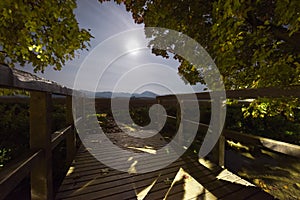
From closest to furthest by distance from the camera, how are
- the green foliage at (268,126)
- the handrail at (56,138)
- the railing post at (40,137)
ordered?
the railing post at (40,137)
the handrail at (56,138)
the green foliage at (268,126)

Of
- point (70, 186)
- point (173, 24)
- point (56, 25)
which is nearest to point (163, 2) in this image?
point (173, 24)

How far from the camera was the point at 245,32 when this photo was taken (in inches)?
89.0

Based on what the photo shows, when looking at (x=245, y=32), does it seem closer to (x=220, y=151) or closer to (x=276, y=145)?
(x=276, y=145)

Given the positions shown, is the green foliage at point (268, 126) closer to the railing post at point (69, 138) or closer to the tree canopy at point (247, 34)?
the tree canopy at point (247, 34)

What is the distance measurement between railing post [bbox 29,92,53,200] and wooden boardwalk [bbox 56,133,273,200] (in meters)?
0.64

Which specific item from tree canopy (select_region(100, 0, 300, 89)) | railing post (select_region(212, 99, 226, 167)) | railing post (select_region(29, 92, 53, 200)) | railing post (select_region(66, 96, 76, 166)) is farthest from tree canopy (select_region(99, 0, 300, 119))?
railing post (select_region(66, 96, 76, 166))

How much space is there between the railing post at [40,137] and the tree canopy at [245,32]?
2.16 m

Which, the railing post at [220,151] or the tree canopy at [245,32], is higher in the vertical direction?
the tree canopy at [245,32]

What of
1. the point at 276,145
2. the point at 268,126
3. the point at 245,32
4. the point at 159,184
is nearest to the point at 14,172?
the point at 159,184

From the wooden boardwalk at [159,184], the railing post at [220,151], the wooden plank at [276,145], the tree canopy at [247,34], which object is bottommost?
the wooden boardwalk at [159,184]

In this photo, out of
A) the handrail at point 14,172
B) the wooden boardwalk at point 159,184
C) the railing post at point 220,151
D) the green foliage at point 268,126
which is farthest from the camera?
the green foliage at point 268,126

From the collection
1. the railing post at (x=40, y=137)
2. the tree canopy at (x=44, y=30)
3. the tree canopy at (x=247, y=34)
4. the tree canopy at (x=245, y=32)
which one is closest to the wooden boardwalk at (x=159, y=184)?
the railing post at (x=40, y=137)

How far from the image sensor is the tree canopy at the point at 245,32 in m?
1.91

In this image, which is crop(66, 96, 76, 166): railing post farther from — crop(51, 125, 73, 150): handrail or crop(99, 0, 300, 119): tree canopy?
crop(99, 0, 300, 119): tree canopy
